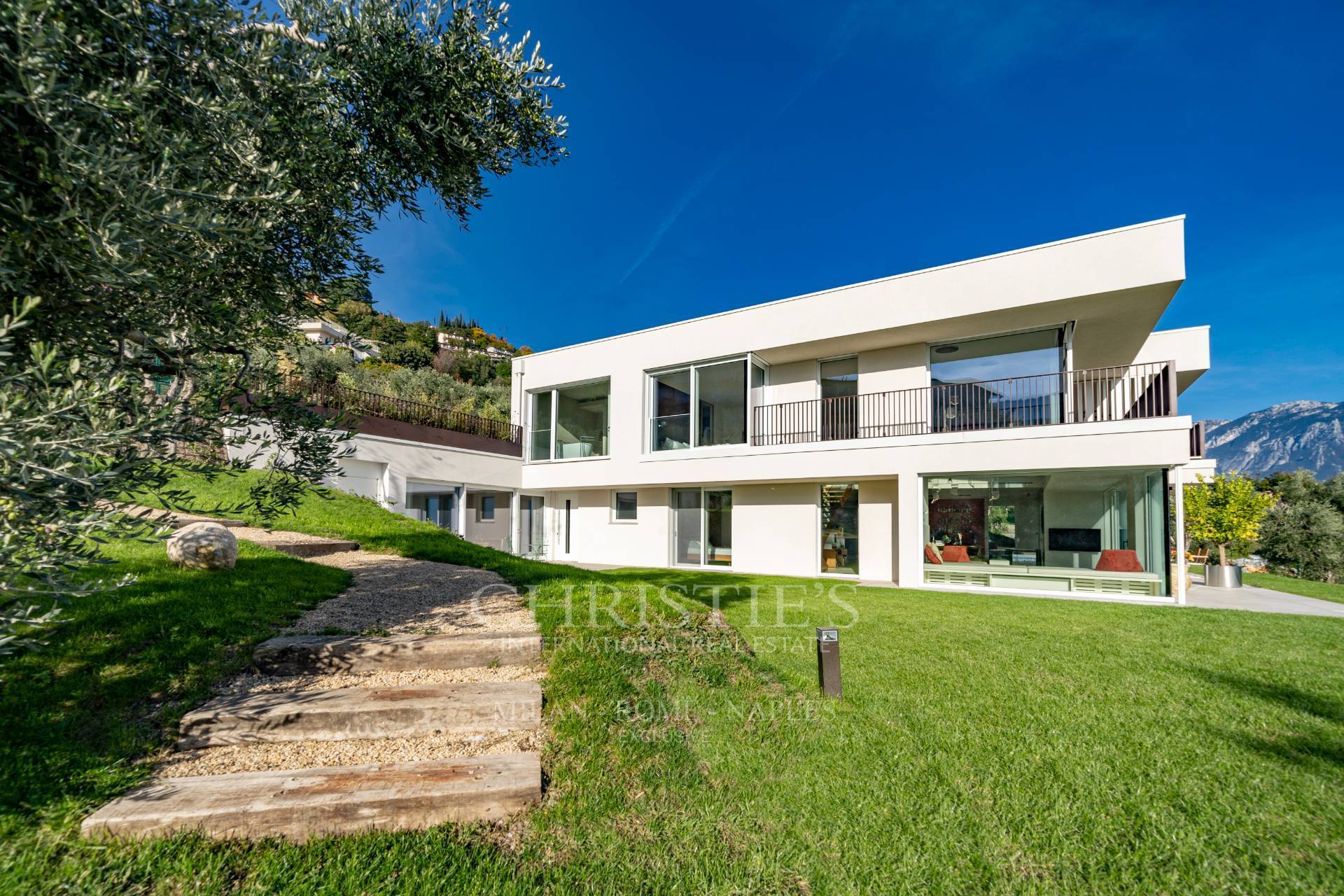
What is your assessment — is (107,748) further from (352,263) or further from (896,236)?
(896,236)

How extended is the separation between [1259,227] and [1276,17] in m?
30.0

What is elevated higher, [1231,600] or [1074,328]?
[1074,328]

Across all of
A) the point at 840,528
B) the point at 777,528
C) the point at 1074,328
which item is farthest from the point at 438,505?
the point at 1074,328

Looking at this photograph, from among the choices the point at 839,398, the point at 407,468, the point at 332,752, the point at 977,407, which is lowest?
the point at 332,752

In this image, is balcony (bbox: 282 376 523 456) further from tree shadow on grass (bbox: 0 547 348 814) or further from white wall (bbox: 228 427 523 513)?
tree shadow on grass (bbox: 0 547 348 814)

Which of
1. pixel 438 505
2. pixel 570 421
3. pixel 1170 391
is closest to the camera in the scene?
pixel 1170 391

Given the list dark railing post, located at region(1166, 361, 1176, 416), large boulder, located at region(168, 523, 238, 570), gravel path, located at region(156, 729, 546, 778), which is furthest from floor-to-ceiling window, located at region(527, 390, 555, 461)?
dark railing post, located at region(1166, 361, 1176, 416)

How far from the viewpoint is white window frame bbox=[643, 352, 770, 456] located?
13.2 m

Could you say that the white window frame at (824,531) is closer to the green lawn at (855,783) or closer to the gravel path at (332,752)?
the green lawn at (855,783)

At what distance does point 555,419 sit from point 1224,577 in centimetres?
1705

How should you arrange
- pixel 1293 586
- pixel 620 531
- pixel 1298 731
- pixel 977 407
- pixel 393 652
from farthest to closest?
pixel 620 531, pixel 1293 586, pixel 977 407, pixel 393 652, pixel 1298 731

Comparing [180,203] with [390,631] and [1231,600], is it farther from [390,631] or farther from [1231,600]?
[1231,600]

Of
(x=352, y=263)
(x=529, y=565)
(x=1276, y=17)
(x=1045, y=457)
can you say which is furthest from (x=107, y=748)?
(x=1276, y=17)

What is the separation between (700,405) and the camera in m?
14.2
